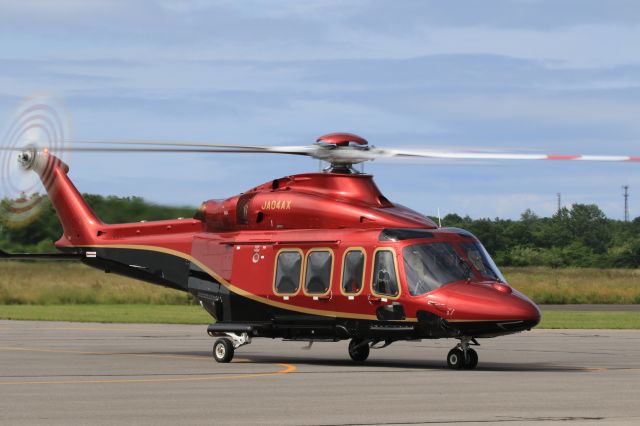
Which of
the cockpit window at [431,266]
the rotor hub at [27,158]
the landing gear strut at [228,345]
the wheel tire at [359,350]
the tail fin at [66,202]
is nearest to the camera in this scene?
the cockpit window at [431,266]

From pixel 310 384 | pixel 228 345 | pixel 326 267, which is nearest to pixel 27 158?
pixel 228 345

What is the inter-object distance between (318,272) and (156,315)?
89.8 feet

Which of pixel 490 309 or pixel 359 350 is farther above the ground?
pixel 490 309

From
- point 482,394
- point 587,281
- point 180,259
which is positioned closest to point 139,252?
point 180,259

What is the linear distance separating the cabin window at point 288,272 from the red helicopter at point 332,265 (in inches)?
0.9

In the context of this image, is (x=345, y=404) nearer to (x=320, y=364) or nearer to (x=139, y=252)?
(x=320, y=364)

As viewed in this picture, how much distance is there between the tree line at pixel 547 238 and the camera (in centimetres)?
4478

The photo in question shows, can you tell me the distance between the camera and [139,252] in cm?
3047

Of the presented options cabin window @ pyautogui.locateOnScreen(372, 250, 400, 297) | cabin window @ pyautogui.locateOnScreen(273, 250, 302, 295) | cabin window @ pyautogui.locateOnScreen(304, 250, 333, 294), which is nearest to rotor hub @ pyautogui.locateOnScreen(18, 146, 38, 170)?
cabin window @ pyautogui.locateOnScreen(273, 250, 302, 295)

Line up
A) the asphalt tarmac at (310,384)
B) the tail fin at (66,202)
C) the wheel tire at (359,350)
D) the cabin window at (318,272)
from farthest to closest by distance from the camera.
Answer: the tail fin at (66,202), the wheel tire at (359,350), the cabin window at (318,272), the asphalt tarmac at (310,384)

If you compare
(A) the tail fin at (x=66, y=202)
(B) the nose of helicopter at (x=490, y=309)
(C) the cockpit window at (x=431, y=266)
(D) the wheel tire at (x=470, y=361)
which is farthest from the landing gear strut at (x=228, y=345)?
(A) the tail fin at (x=66, y=202)

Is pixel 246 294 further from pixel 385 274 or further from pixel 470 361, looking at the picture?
pixel 470 361

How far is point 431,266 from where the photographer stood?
971 inches

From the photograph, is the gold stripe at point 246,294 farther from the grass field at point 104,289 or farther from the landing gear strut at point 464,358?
the grass field at point 104,289
